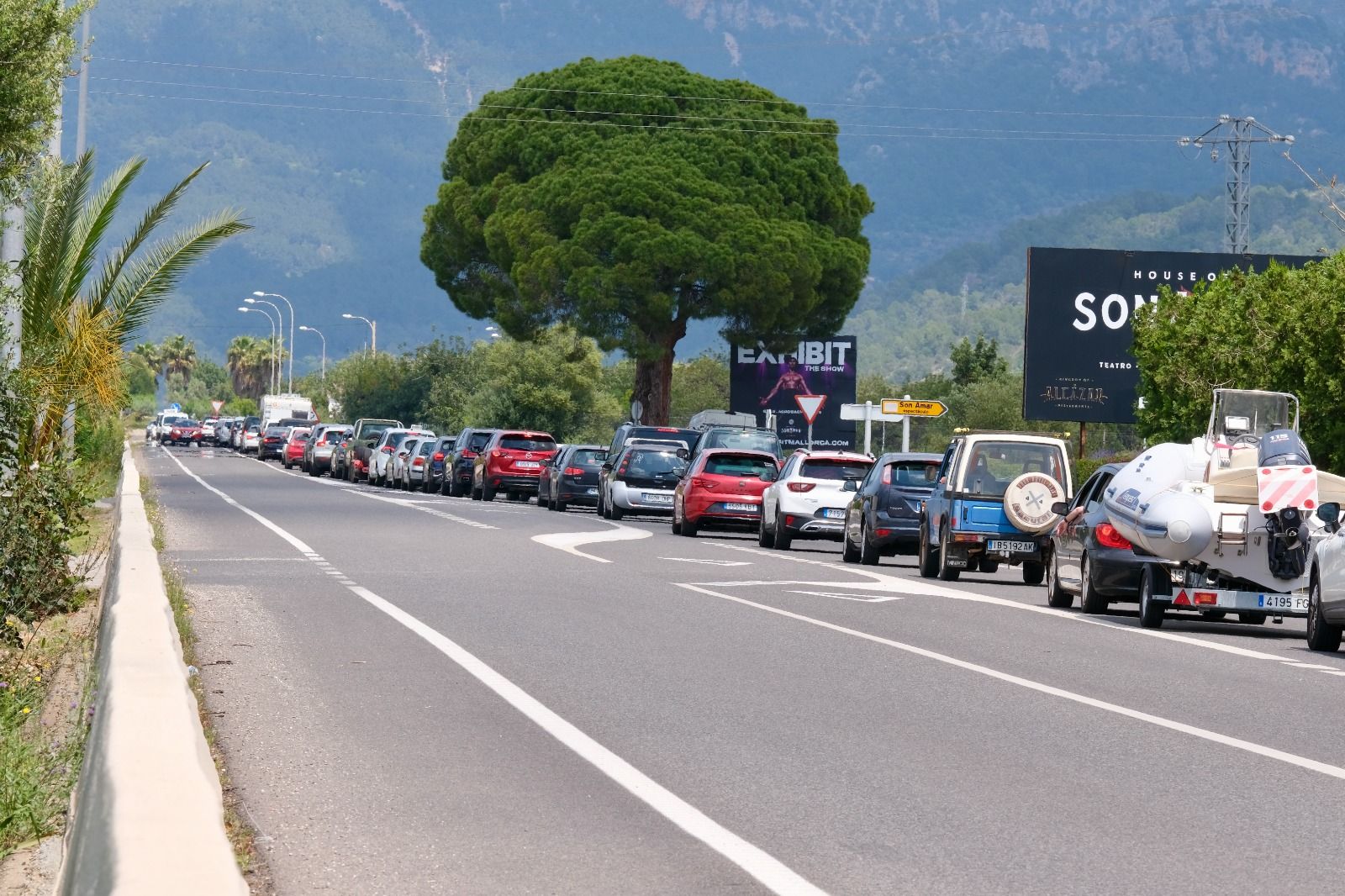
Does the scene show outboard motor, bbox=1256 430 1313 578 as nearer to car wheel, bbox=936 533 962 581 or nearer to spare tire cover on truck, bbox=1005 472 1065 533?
spare tire cover on truck, bbox=1005 472 1065 533

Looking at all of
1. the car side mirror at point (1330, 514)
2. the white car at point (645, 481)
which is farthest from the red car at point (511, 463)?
the car side mirror at point (1330, 514)

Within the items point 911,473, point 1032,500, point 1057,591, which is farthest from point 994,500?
point 911,473

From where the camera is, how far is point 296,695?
39.9ft

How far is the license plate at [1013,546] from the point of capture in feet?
80.3

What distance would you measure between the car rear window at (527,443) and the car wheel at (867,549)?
23511 mm

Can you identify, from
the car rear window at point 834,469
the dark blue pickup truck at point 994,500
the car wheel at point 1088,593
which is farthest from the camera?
the car rear window at point 834,469

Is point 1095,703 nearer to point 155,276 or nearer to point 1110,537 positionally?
point 1110,537

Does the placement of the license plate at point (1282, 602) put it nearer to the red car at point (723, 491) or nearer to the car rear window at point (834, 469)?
the car rear window at point (834, 469)

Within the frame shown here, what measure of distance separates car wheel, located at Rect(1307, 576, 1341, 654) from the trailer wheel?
1838 mm

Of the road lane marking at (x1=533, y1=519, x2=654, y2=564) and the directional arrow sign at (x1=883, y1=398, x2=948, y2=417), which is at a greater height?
the directional arrow sign at (x1=883, y1=398, x2=948, y2=417)

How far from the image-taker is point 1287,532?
59.6 ft

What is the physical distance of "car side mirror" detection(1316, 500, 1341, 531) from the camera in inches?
672

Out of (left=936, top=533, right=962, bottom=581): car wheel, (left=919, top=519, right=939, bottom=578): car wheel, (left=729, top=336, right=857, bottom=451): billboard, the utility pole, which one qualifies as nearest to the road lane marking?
(left=919, top=519, right=939, bottom=578): car wheel

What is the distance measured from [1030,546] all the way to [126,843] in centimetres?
2067
